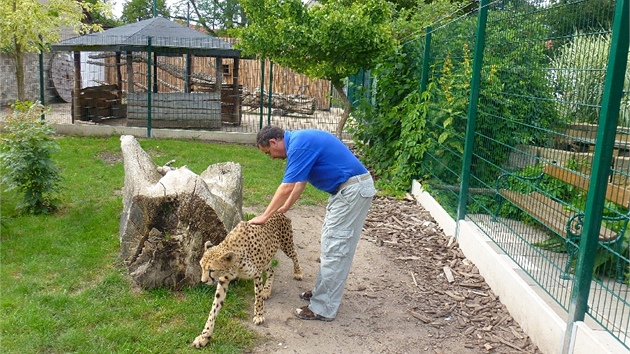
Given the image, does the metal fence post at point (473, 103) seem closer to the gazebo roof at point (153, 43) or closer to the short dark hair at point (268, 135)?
the short dark hair at point (268, 135)

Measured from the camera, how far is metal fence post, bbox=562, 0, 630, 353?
12.7ft

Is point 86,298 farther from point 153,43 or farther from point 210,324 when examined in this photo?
point 153,43

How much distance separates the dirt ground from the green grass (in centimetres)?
42

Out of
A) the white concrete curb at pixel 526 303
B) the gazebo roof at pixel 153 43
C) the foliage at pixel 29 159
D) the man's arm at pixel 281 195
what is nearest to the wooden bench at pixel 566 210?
the white concrete curb at pixel 526 303

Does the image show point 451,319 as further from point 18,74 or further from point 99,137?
point 18,74

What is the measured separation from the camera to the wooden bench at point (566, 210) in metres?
4.21

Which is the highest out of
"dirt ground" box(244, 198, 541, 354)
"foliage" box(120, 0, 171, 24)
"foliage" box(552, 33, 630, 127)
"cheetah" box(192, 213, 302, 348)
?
"foliage" box(120, 0, 171, 24)

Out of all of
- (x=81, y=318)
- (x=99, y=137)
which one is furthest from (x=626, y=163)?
(x=99, y=137)

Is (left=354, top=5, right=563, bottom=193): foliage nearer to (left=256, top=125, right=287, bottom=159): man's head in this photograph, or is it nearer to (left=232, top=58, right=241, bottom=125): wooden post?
(left=256, top=125, right=287, bottom=159): man's head

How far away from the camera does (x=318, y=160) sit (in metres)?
4.91

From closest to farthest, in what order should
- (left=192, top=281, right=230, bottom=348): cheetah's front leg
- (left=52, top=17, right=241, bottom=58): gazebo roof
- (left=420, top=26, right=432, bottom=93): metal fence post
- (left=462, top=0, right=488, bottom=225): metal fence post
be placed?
(left=192, top=281, right=230, bottom=348): cheetah's front leg
(left=462, top=0, right=488, bottom=225): metal fence post
(left=420, top=26, right=432, bottom=93): metal fence post
(left=52, top=17, right=241, bottom=58): gazebo roof

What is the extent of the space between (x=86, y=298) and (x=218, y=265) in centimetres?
150

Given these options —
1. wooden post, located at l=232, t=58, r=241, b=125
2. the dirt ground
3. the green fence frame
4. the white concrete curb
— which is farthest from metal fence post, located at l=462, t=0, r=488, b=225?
wooden post, located at l=232, t=58, r=241, b=125

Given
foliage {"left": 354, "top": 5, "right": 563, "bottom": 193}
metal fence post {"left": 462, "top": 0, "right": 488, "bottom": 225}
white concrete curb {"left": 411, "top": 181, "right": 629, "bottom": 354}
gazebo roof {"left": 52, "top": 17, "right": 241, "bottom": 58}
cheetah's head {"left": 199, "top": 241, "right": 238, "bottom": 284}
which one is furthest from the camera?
gazebo roof {"left": 52, "top": 17, "right": 241, "bottom": 58}
